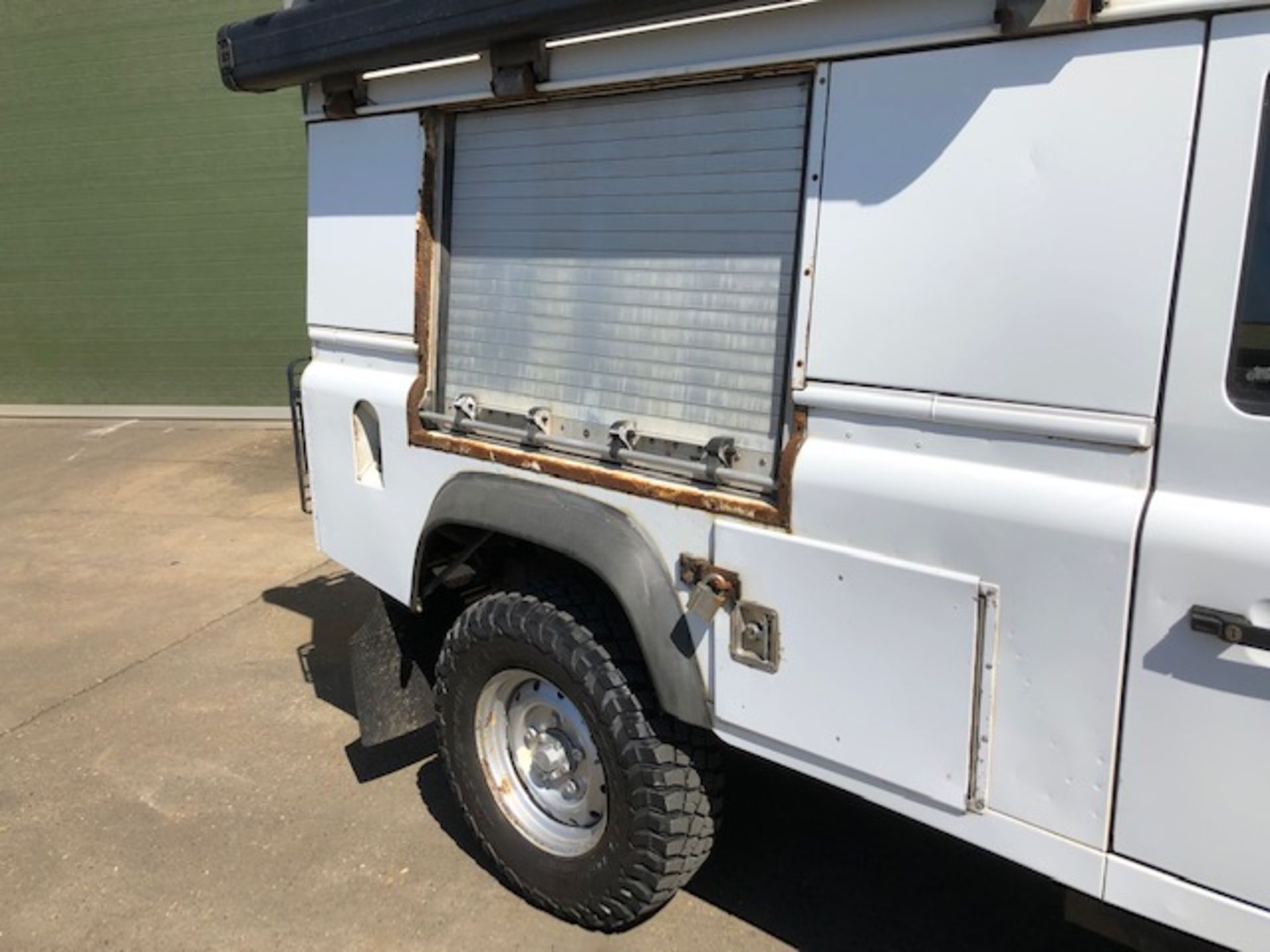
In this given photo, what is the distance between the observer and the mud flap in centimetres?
352

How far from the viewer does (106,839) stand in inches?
141

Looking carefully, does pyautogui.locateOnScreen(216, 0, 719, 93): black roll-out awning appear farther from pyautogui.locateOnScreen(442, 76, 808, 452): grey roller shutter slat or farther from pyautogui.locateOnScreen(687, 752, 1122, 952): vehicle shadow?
pyautogui.locateOnScreen(687, 752, 1122, 952): vehicle shadow

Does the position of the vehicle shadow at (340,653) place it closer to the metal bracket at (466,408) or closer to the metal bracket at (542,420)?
the metal bracket at (466,408)

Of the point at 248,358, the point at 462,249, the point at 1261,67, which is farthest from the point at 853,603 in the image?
the point at 248,358

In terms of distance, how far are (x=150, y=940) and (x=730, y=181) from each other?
8.47ft

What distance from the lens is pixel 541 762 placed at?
3.02 m

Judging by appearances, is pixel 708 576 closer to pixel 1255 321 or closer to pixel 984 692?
pixel 984 692

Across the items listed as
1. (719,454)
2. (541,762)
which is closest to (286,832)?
(541,762)

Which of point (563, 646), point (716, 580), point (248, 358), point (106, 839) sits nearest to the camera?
point (716, 580)

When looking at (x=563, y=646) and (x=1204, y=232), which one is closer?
(x=1204, y=232)

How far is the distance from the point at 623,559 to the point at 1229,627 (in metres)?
1.28

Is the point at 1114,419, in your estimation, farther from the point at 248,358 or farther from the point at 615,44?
the point at 248,358

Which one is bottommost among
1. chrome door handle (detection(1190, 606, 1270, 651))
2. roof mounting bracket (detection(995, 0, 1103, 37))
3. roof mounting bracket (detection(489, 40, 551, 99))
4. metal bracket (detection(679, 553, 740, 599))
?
metal bracket (detection(679, 553, 740, 599))

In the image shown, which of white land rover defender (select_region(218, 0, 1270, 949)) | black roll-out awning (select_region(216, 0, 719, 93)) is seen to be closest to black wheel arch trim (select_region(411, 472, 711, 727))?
white land rover defender (select_region(218, 0, 1270, 949))
